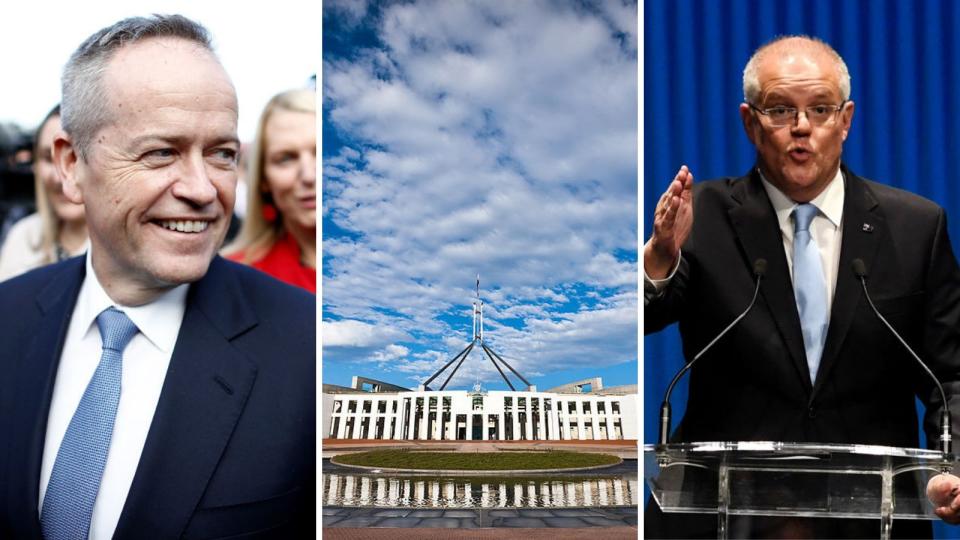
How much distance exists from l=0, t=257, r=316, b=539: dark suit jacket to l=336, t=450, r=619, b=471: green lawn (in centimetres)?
26

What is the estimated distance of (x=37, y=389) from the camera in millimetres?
3863

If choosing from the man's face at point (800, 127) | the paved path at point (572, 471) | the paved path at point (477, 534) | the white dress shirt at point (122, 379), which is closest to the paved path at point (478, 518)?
the paved path at point (477, 534)

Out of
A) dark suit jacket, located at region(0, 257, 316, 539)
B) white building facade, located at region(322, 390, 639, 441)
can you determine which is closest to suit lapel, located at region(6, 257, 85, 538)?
dark suit jacket, located at region(0, 257, 316, 539)

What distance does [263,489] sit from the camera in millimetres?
3873

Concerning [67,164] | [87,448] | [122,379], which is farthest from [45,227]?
[87,448]

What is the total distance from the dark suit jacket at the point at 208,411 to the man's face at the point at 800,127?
1725mm

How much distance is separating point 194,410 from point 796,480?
194cm

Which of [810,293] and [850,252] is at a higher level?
[850,252]

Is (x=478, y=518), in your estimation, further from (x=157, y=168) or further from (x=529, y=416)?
(x=157, y=168)

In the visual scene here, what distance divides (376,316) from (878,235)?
1.76 metres

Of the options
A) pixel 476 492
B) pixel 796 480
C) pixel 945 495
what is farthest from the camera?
pixel 476 492

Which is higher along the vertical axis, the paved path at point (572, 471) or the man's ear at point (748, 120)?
the man's ear at point (748, 120)

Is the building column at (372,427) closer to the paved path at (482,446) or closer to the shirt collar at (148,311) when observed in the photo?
the paved path at (482,446)

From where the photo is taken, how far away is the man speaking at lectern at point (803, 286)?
12.7ft
